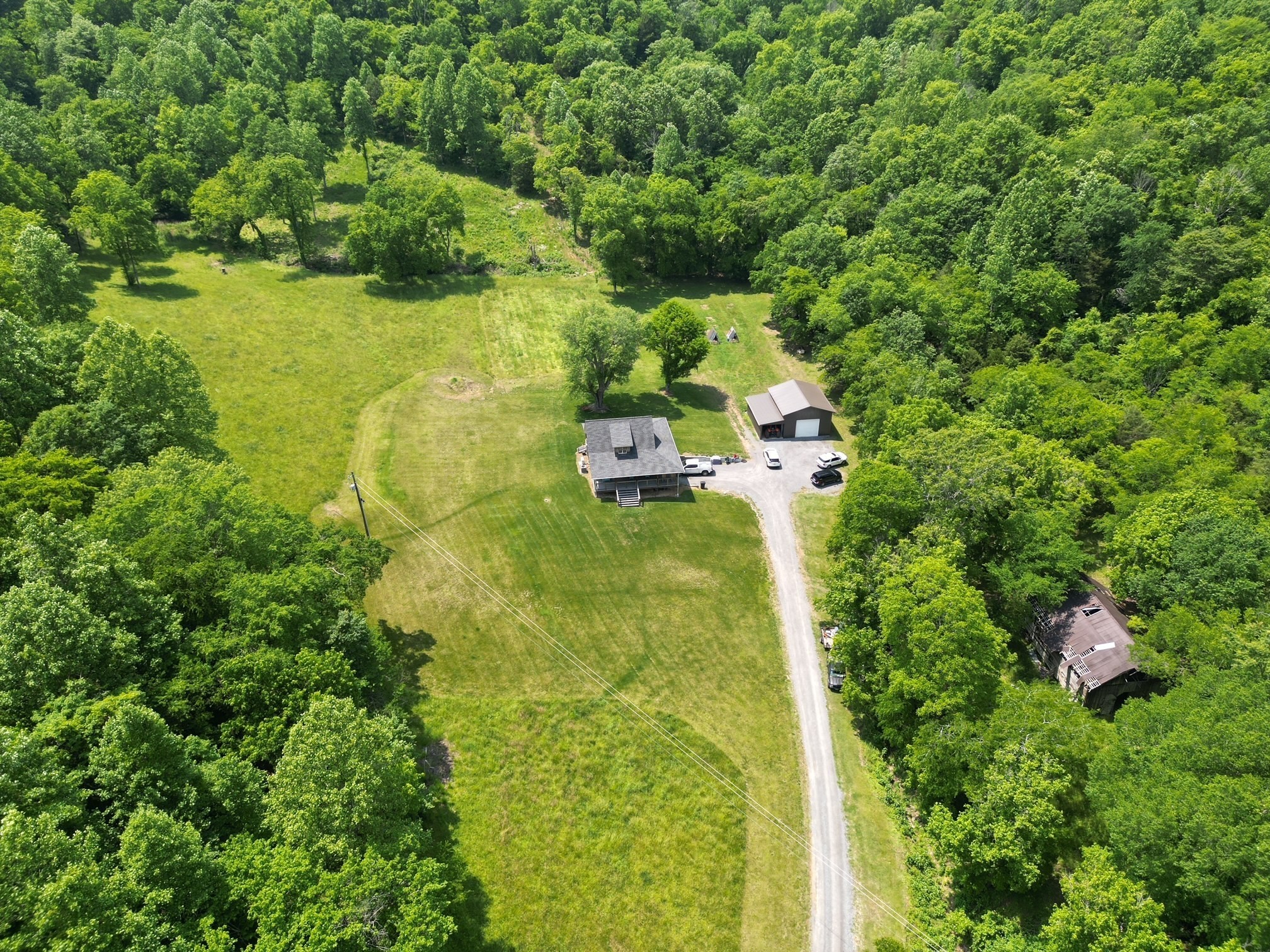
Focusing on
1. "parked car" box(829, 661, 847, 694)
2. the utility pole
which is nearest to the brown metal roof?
"parked car" box(829, 661, 847, 694)

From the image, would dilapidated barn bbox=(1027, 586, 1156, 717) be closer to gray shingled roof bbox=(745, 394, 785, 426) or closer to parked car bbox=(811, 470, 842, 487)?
parked car bbox=(811, 470, 842, 487)

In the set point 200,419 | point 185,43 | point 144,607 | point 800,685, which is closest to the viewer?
point 144,607

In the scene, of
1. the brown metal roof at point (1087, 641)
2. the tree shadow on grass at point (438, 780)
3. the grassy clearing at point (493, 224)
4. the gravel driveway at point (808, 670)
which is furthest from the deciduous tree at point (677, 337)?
the brown metal roof at point (1087, 641)

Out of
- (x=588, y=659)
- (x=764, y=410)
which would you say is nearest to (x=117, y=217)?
(x=764, y=410)

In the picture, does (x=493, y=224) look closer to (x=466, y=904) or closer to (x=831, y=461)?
(x=831, y=461)

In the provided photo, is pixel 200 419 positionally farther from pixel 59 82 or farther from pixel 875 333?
pixel 59 82

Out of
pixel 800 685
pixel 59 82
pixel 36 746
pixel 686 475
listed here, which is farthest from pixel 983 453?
pixel 59 82
